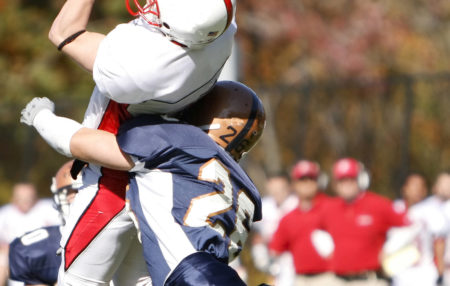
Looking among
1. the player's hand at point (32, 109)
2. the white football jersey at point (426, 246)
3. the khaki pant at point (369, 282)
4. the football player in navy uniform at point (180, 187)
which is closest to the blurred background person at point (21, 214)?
the khaki pant at point (369, 282)

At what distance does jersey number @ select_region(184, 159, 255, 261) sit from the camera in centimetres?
309

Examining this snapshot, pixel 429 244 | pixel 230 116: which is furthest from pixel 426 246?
pixel 230 116

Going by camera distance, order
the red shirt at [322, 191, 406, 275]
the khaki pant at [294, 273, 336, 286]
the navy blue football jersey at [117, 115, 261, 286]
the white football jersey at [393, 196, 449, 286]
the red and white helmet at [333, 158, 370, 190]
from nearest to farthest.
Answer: the navy blue football jersey at [117, 115, 261, 286], the red shirt at [322, 191, 406, 275], the red and white helmet at [333, 158, 370, 190], the khaki pant at [294, 273, 336, 286], the white football jersey at [393, 196, 449, 286]

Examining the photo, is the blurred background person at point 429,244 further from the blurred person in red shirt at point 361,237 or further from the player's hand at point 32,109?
the player's hand at point 32,109

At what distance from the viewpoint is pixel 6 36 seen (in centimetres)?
1424

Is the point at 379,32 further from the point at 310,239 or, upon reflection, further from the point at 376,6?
the point at 310,239

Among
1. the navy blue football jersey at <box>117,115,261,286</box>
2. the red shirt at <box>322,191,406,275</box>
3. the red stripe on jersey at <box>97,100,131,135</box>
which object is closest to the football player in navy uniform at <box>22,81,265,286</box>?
the navy blue football jersey at <box>117,115,261,286</box>

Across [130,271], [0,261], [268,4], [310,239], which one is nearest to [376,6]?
[268,4]

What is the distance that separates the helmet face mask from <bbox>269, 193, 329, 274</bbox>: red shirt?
524cm

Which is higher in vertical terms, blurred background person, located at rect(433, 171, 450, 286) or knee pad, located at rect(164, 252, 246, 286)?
knee pad, located at rect(164, 252, 246, 286)

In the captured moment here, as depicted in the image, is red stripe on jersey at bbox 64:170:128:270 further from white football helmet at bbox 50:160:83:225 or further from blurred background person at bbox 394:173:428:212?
blurred background person at bbox 394:173:428:212

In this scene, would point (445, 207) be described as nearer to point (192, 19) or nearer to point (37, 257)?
point (37, 257)

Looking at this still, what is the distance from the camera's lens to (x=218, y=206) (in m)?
3.12

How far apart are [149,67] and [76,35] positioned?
0.44 m
